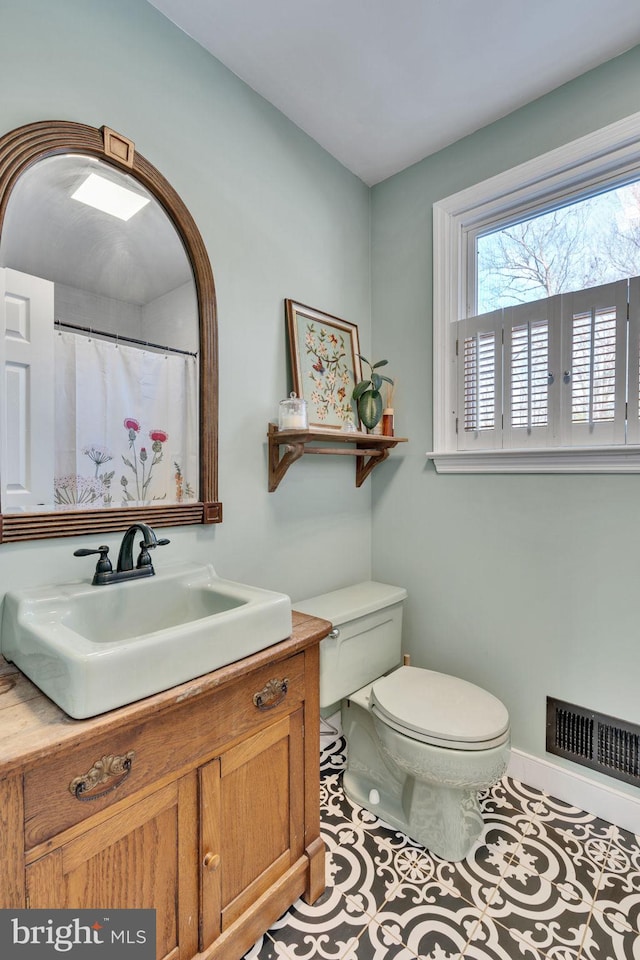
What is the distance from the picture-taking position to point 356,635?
174 cm

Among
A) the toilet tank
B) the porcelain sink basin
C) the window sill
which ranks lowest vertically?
the toilet tank

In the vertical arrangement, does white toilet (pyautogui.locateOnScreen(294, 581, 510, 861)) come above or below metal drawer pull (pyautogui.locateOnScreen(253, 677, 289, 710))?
below

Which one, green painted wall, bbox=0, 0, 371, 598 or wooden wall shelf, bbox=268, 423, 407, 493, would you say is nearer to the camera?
green painted wall, bbox=0, 0, 371, 598

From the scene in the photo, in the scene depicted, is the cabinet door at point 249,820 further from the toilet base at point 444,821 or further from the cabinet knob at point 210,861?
the toilet base at point 444,821

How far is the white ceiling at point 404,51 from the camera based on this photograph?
1.37 meters

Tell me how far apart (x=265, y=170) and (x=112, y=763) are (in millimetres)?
1923

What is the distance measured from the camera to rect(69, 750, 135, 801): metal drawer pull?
30.5 inches

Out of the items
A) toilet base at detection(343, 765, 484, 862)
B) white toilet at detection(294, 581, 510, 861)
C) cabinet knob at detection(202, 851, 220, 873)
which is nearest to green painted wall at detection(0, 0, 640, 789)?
white toilet at detection(294, 581, 510, 861)

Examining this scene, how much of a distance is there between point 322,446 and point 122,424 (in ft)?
2.88

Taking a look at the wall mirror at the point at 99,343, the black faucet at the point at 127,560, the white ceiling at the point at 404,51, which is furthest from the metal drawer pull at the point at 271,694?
the white ceiling at the point at 404,51

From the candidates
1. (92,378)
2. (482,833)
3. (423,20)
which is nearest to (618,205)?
(423,20)

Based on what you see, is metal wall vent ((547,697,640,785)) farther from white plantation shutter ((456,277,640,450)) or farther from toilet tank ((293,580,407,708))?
white plantation shutter ((456,277,640,450))

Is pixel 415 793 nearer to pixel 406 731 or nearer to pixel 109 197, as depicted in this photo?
pixel 406 731

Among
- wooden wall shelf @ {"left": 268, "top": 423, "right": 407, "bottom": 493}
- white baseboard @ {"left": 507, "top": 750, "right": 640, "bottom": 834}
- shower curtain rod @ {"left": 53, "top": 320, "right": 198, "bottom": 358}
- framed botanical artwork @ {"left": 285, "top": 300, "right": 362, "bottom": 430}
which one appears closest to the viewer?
shower curtain rod @ {"left": 53, "top": 320, "right": 198, "bottom": 358}
